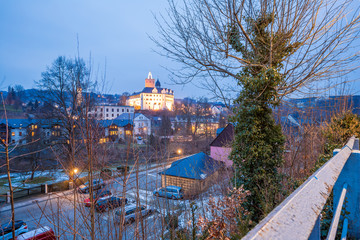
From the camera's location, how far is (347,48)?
392 centimetres

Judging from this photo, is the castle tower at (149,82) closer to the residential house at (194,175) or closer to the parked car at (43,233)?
the residential house at (194,175)

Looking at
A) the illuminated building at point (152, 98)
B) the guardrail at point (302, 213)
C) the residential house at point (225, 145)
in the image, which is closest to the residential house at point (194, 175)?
the residential house at point (225, 145)

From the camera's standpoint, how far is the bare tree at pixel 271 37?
3854 mm

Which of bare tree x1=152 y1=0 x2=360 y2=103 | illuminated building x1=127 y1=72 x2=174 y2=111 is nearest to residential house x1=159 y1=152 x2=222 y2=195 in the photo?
bare tree x1=152 y1=0 x2=360 y2=103

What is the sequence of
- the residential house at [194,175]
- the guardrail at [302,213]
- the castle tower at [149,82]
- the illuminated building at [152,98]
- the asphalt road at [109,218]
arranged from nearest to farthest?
1. the guardrail at [302,213]
2. the asphalt road at [109,218]
3. the residential house at [194,175]
4. the illuminated building at [152,98]
5. the castle tower at [149,82]

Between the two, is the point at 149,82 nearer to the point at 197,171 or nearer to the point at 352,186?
the point at 197,171

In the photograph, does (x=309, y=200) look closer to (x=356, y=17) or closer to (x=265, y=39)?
(x=356, y=17)

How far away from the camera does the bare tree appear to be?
385cm

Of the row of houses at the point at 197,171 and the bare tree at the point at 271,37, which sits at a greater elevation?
the bare tree at the point at 271,37

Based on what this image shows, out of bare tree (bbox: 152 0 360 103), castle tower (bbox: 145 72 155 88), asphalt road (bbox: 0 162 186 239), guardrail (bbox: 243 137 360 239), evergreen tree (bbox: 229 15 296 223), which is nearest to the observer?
guardrail (bbox: 243 137 360 239)

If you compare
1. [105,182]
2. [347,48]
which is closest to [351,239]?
Answer: [105,182]

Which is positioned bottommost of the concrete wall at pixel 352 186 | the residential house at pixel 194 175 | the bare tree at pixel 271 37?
the residential house at pixel 194 175

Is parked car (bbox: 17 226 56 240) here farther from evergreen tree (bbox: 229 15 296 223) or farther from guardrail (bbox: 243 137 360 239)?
evergreen tree (bbox: 229 15 296 223)

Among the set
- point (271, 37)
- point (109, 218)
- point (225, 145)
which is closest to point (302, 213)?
point (109, 218)
